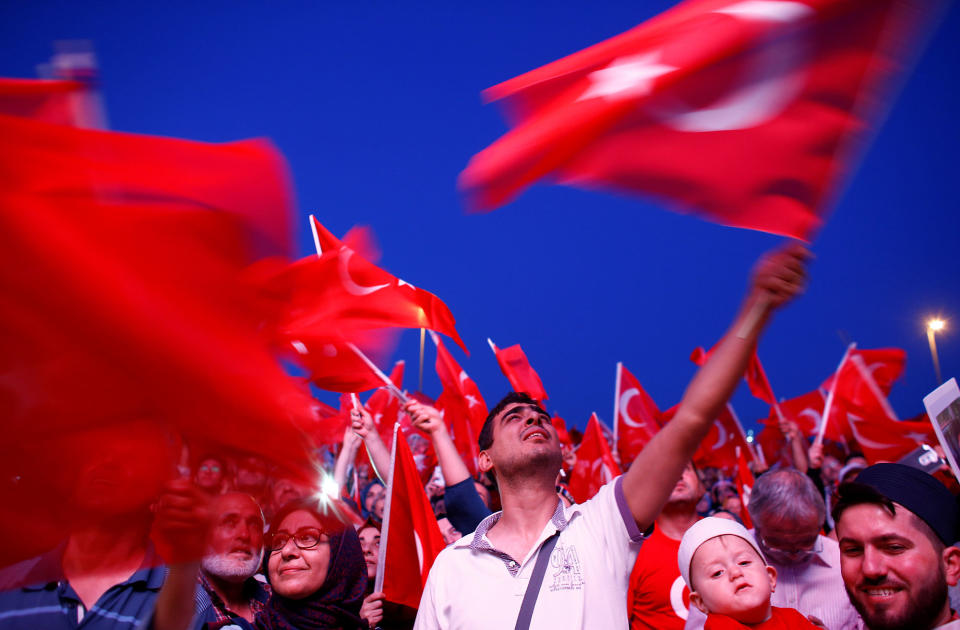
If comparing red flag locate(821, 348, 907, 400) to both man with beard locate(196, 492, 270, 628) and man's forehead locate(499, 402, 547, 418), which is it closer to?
man's forehead locate(499, 402, 547, 418)

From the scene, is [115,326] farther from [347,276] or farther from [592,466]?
[592,466]

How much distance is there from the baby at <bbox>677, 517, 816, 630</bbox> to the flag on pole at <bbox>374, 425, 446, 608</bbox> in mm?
1394

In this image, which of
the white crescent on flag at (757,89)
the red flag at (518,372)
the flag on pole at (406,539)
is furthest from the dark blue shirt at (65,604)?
the red flag at (518,372)

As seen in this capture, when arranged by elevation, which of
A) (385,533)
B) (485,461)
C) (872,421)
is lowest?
(385,533)

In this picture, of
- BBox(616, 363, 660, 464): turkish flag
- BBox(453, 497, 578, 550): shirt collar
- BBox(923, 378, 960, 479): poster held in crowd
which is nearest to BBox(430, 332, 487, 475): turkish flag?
BBox(616, 363, 660, 464): turkish flag

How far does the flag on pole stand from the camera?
140 inches

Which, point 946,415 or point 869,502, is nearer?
point 869,502

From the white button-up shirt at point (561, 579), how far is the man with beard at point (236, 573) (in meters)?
0.84

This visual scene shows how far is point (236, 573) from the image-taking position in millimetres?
3176

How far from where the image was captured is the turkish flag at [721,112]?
2125 millimetres

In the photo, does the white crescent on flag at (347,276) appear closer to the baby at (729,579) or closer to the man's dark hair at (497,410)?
the man's dark hair at (497,410)

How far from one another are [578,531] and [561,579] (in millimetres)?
191

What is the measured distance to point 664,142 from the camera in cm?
228

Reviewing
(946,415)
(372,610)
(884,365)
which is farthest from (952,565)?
(884,365)
